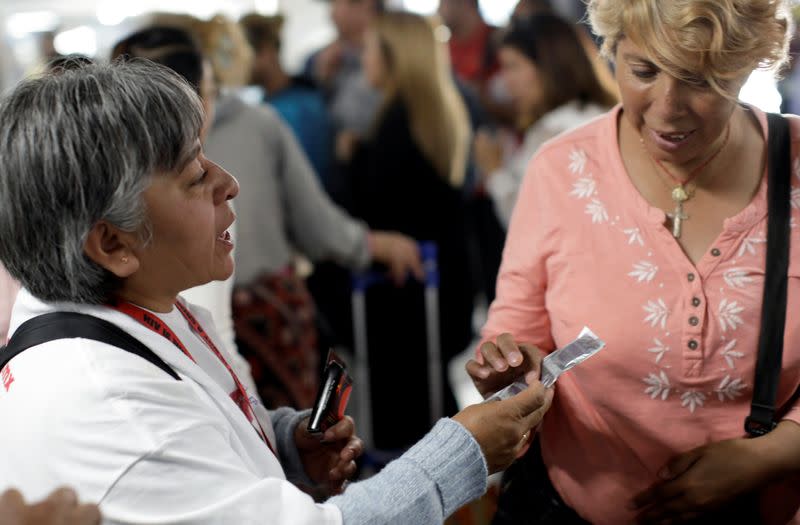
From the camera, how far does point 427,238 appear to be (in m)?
3.98

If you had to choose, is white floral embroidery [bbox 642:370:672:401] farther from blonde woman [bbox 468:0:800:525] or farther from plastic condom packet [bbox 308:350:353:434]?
plastic condom packet [bbox 308:350:353:434]

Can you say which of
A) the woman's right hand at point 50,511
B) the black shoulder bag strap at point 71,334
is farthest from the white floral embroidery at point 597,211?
the woman's right hand at point 50,511

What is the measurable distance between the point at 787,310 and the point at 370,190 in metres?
2.58

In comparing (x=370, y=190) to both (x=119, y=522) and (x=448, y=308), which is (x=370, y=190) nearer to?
(x=448, y=308)

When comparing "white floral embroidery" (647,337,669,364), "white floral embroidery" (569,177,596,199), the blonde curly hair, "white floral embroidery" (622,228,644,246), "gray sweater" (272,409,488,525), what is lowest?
"gray sweater" (272,409,488,525)

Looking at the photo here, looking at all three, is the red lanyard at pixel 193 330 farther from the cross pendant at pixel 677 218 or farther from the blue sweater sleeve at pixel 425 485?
the cross pendant at pixel 677 218

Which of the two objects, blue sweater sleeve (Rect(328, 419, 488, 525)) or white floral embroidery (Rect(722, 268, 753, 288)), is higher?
white floral embroidery (Rect(722, 268, 753, 288))

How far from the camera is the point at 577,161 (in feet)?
5.65

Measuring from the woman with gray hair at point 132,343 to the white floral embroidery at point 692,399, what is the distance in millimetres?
376

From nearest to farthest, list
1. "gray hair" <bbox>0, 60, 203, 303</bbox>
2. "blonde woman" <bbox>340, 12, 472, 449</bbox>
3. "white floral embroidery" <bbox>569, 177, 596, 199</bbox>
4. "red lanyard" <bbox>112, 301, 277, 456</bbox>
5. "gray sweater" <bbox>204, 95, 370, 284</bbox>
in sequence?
1. "gray hair" <bbox>0, 60, 203, 303</bbox>
2. "red lanyard" <bbox>112, 301, 277, 456</bbox>
3. "white floral embroidery" <bbox>569, 177, 596, 199</bbox>
4. "gray sweater" <bbox>204, 95, 370, 284</bbox>
5. "blonde woman" <bbox>340, 12, 472, 449</bbox>

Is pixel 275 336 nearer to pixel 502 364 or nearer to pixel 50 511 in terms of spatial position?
pixel 502 364

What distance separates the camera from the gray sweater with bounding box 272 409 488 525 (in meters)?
1.23

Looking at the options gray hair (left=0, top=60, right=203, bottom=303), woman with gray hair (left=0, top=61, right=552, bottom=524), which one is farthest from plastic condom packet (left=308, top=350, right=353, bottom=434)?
gray hair (left=0, top=60, right=203, bottom=303)

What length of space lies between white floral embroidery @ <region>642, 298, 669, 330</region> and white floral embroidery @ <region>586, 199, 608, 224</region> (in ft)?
0.59
